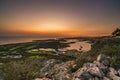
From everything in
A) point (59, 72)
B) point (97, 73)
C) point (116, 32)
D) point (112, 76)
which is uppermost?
point (116, 32)

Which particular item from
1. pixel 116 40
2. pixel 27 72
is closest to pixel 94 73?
pixel 27 72

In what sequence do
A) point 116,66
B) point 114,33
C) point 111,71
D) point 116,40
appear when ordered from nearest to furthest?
point 111,71
point 116,66
point 116,40
point 114,33

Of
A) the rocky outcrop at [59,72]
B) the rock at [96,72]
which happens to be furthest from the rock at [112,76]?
the rocky outcrop at [59,72]

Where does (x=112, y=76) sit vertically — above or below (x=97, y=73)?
below

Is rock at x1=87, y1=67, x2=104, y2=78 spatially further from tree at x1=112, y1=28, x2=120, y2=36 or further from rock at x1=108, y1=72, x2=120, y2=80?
tree at x1=112, y1=28, x2=120, y2=36

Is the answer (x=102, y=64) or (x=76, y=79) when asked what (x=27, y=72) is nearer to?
(x=76, y=79)

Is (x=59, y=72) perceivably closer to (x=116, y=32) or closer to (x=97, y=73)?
(x=97, y=73)

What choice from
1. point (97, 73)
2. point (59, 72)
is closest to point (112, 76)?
point (97, 73)

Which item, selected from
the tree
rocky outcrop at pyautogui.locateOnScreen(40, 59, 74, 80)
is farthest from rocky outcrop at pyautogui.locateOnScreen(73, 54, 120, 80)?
the tree

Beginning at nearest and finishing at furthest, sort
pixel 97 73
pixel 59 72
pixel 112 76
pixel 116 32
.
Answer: pixel 97 73, pixel 112 76, pixel 59 72, pixel 116 32

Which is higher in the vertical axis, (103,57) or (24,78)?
(103,57)

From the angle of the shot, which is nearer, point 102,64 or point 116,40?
point 102,64
